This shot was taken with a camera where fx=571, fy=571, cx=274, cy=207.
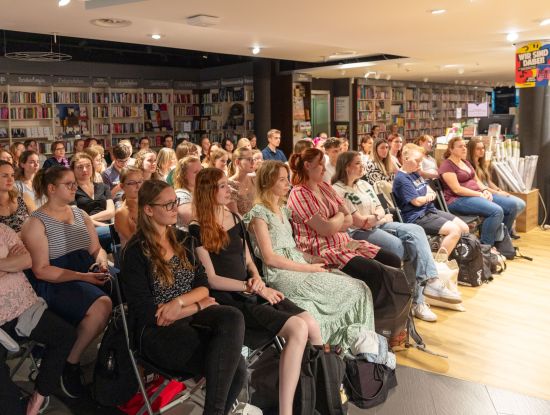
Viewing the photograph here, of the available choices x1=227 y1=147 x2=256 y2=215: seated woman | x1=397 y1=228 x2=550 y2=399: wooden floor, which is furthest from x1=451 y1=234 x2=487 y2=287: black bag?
x1=227 y1=147 x2=256 y2=215: seated woman

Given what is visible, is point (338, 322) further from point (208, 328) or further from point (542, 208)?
point (542, 208)

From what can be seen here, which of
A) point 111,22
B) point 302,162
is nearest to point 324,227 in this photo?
point 302,162

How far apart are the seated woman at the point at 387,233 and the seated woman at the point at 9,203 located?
2.36m

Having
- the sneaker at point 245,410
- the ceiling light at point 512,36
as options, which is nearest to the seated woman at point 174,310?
the sneaker at point 245,410

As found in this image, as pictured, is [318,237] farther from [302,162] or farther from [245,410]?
[245,410]

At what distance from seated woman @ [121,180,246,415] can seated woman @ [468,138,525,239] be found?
16.4 ft

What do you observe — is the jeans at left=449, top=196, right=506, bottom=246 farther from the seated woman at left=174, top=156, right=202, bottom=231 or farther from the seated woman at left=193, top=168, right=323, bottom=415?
the seated woman at left=193, top=168, right=323, bottom=415

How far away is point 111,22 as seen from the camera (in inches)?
272

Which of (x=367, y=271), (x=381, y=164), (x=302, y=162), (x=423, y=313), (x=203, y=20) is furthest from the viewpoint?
(x=381, y=164)

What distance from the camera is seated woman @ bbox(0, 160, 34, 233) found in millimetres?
3641

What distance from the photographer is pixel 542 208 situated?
8016mm

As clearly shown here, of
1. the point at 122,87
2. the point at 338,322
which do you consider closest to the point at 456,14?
the point at 338,322

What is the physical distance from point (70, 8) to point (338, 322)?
4.63m

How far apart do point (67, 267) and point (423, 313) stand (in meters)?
2.76
